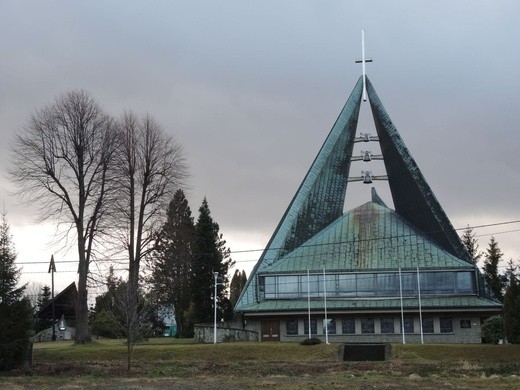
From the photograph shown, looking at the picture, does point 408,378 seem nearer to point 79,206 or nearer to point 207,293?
point 79,206

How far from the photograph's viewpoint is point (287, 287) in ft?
158

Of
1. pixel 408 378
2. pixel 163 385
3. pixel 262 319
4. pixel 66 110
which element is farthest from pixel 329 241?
pixel 163 385

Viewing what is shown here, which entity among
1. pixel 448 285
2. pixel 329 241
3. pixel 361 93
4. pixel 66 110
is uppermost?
pixel 361 93

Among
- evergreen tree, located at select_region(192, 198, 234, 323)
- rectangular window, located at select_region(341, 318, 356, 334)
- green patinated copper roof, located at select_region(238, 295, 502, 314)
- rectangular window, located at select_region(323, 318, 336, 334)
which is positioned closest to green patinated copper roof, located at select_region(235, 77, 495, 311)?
green patinated copper roof, located at select_region(238, 295, 502, 314)

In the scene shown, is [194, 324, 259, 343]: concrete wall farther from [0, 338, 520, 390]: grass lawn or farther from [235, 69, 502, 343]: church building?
[0, 338, 520, 390]: grass lawn

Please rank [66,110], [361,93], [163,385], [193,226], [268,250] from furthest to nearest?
1. [193,226]
2. [361,93]
3. [268,250]
4. [66,110]
5. [163,385]

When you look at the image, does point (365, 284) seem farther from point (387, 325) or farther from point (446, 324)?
point (446, 324)

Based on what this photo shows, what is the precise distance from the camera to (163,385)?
22219mm

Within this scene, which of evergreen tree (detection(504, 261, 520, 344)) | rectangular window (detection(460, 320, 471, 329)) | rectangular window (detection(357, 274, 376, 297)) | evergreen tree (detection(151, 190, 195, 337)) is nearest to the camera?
evergreen tree (detection(504, 261, 520, 344))

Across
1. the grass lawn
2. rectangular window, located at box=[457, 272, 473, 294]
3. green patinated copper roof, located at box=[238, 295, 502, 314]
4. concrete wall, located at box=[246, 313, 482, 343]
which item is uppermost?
rectangular window, located at box=[457, 272, 473, 294]

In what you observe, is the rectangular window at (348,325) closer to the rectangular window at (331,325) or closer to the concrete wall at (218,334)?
the rectangular window at (331,325)

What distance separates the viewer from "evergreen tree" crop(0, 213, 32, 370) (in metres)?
29.5

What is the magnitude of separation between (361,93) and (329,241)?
13755 mm

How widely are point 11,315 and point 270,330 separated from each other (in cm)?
2040
